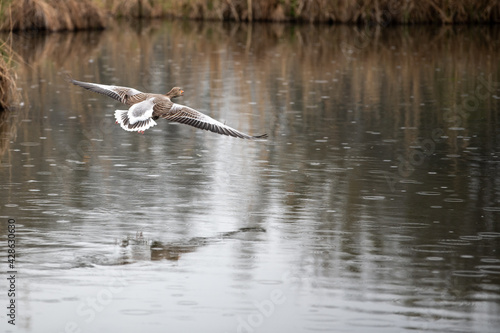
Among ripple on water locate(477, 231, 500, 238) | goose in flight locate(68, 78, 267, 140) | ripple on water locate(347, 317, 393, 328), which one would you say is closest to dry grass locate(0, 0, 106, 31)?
goose in flight locate(68, 78, 267, 140)

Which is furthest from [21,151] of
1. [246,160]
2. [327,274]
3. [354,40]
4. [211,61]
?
[354,40]

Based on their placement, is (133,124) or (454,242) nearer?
(454,242)

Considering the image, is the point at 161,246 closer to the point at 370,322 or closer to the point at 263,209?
the point at 263,209

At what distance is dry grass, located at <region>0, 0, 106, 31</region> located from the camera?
37966 millimetres

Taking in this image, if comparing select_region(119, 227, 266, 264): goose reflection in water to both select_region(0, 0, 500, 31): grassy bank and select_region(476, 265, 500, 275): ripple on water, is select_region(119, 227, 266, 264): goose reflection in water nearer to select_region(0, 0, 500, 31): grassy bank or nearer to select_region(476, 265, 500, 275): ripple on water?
select_region(476, 265, 500, 275): ripple on water

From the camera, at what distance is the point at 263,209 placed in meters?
12.2

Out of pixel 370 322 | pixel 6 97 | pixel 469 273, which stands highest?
pixel 6 97

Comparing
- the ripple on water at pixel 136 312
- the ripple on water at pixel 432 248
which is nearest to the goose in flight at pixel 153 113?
the ripple on water at pixel 432 248

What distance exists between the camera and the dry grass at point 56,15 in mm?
37966

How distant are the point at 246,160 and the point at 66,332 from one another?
7.73 metres

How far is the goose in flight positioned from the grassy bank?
83.2 ft

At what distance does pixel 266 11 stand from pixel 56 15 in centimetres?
994

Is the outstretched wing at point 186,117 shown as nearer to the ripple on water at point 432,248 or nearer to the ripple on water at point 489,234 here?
the ripple on water at point 432,248

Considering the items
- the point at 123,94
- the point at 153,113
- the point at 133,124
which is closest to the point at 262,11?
the point at 123,94
